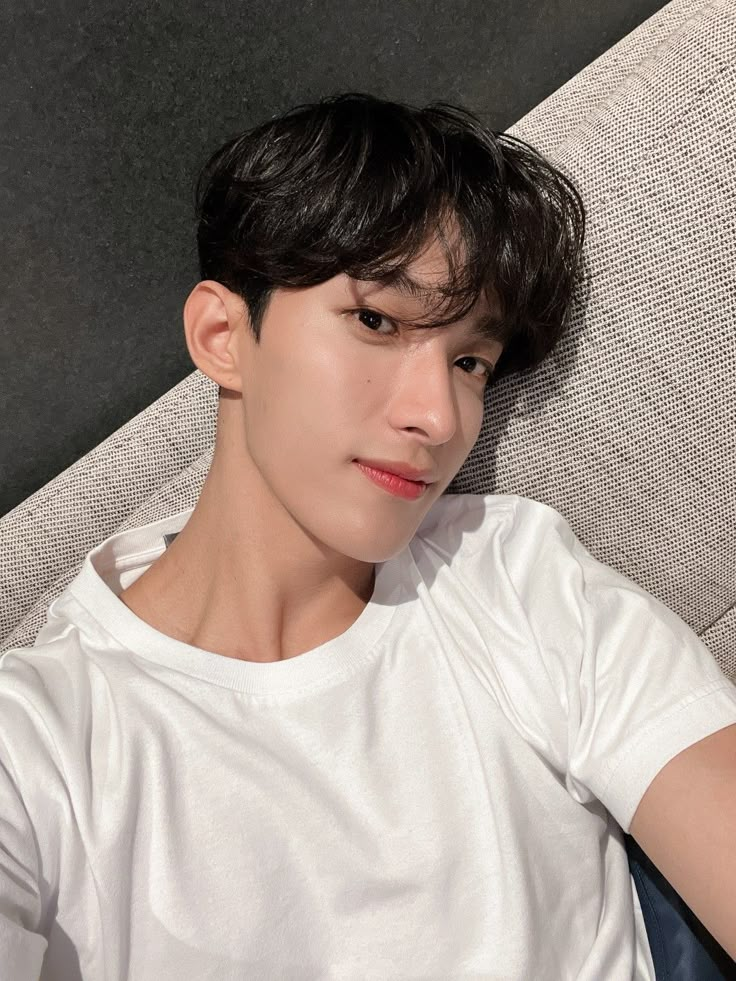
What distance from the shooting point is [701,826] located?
0.88m

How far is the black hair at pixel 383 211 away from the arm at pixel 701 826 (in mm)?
520

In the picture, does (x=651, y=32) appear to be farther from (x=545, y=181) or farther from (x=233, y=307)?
(x=233, y=307)

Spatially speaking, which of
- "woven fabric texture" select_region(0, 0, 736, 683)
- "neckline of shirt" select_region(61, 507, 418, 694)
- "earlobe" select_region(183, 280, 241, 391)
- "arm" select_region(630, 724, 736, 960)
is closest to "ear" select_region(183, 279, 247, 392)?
"earlobe" select_region(183, 280, 241, 391)

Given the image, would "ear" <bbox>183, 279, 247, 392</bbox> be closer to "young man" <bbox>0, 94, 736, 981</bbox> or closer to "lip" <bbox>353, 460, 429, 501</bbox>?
"young man" <bbox>0, 94, 736, 981</bbox>

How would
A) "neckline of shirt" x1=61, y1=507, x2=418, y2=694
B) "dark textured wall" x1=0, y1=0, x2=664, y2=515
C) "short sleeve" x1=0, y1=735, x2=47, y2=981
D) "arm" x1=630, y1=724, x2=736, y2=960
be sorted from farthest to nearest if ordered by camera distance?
"dark textured wall" x1=0, y1=0, x2=664, y2=515, "neckline of shirt" x1=61, y1=507, x2=418, y2=694, "arm" x1=630, y1=724, x2=736, y2=960, "short sleeve" x1=0, y1=735, x2=47, y2=981

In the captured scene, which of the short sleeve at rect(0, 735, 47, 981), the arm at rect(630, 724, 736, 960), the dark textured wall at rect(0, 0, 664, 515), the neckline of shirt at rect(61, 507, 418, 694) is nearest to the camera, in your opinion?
the short sleeve at rect(0, 735, 47, 981)

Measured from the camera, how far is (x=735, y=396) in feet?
3.67

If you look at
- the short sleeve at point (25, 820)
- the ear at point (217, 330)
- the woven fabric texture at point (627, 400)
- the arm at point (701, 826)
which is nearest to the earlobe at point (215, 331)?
the ear at point (217, 330)

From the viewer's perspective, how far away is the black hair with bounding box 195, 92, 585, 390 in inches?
35.7

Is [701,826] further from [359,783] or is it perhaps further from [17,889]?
[17,889]

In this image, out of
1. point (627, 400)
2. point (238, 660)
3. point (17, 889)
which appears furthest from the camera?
point (627, 400)

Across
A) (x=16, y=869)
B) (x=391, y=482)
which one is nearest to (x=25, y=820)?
(x=16, y=869)

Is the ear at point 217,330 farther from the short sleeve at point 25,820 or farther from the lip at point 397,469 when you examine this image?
the short sleeve at point 25,820

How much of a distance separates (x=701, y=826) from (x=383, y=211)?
725 mm
